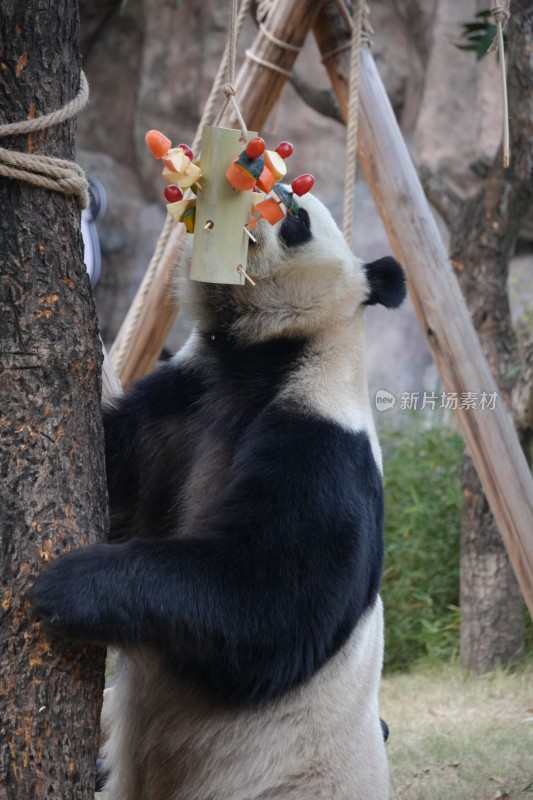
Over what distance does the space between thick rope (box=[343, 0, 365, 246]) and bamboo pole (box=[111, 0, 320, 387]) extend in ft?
0.58

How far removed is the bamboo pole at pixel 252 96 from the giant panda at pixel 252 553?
103 cm

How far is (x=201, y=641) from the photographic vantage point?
193 cm

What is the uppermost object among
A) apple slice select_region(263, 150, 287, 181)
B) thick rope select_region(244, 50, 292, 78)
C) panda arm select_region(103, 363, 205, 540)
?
apple slice select_region(263, 150, 287, 181)

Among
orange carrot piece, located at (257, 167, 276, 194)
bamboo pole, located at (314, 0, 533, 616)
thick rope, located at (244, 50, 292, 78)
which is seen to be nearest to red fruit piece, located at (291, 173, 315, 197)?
orange carrot piece, located at (257, 167, 276, 194)

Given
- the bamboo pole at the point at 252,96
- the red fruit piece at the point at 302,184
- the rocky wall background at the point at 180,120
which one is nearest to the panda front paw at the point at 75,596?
the red fruit piece at the point at 302,184

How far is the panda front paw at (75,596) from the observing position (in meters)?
1.76

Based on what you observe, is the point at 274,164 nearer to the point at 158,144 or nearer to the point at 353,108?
the point at 158,144

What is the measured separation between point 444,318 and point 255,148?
1.45m

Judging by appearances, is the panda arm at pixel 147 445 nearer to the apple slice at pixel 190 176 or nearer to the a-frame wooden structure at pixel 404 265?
the a-frame wooden structure at pixel 404 265

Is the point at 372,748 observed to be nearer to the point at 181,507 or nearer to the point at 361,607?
the point at 361,607

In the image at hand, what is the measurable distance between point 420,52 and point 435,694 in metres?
6.89

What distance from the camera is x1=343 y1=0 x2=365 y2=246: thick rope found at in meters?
3.18

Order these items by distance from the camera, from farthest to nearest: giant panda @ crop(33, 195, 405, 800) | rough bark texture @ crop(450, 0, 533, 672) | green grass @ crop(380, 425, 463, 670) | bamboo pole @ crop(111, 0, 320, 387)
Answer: green grass @ crop(380, 425, 463, 670)
rough bark texture @ crop(450, 0, 533, 672)
bamboo pole @ crop(111, 0, 320, 387)
giant panda @ crop(33, 195, 405, 800)

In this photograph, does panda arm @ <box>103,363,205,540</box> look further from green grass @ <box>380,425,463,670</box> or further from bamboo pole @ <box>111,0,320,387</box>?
green grass @ <box>380,425,463,670</box>
